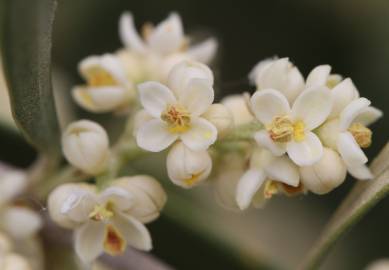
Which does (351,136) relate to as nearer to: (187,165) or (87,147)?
(187,165)

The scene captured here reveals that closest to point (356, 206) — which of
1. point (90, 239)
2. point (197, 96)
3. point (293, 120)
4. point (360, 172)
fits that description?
point (360, 172)

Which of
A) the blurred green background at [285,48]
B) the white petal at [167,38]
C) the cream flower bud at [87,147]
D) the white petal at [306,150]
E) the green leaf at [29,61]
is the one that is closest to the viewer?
the green leaf at [29,61]

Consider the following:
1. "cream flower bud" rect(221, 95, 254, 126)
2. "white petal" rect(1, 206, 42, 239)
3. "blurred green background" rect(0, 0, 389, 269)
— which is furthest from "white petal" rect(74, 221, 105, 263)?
"blurred green background" rect(0, 0, 389, 269)

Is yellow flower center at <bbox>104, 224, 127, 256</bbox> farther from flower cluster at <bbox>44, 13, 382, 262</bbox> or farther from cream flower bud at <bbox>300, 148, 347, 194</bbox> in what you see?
cream flower bud at <bbox>300, 148, 347, 194</bbox>

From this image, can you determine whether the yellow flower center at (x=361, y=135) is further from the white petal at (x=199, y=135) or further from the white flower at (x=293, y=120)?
the white petal at (x=199, y=135)

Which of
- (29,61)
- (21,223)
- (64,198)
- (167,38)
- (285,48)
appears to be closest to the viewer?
(29,61)

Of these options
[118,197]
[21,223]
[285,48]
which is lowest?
[285,48]

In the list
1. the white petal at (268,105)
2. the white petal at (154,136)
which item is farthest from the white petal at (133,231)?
the white petal at (268,105)
